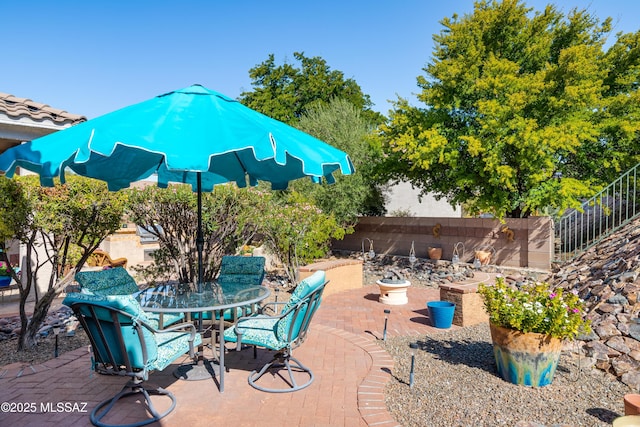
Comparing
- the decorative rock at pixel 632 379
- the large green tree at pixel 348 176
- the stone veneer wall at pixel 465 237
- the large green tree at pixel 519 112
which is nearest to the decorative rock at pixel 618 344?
the decorative rock at pixel 632 379

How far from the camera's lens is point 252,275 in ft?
19.5

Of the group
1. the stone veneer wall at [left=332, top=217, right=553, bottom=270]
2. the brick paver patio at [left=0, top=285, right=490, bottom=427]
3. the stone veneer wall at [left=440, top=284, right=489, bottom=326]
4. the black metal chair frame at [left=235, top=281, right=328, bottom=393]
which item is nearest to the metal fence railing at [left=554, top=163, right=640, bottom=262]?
the stone veneer wall at [left=332, top=217, right=553, bottom=270]

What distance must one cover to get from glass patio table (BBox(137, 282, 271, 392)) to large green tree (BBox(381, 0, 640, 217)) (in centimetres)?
705

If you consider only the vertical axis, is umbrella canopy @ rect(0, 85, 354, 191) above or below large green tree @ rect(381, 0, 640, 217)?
below

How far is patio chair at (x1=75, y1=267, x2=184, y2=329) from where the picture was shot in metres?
4.62

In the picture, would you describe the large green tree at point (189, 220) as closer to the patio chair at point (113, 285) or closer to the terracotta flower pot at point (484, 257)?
the patio chair at point (113, 285)

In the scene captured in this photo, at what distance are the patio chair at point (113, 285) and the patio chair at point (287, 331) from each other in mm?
1021

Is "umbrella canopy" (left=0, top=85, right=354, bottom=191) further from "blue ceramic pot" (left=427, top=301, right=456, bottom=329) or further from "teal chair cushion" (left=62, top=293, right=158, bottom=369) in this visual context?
"blue ceramic pot" (left=427, top=301, right=456, bottom=329)

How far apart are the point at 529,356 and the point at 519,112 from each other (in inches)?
305

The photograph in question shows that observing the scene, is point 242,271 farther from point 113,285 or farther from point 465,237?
point 465,237

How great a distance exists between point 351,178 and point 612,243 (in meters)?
7.43

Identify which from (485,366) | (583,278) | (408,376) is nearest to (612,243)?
Result: (583,278)

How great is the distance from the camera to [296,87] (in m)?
28.2

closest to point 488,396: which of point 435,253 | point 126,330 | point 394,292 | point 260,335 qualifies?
point 260,335
